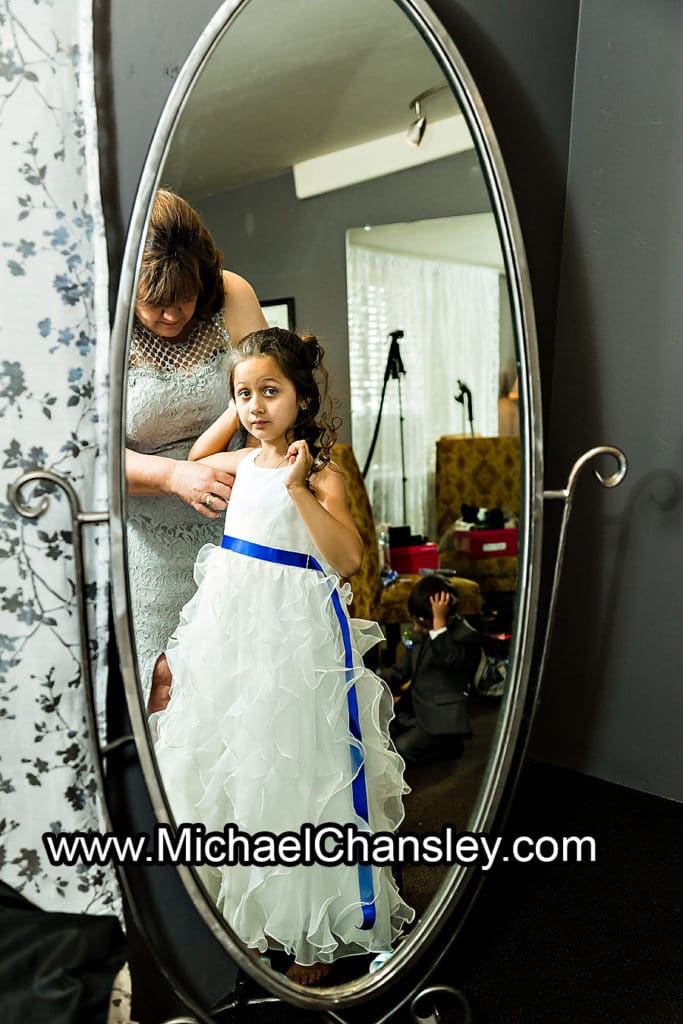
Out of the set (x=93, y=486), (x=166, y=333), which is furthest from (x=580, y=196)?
(x=93, y=486)

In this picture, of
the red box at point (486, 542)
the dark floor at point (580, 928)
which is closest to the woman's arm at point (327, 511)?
the red box at point (486, 542)

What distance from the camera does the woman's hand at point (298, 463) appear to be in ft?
3.57

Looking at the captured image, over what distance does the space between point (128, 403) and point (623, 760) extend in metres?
1.49

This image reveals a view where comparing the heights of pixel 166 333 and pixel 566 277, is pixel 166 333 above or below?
below

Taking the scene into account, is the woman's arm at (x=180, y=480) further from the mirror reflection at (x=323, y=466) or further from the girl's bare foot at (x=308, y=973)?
the girl's bare foot at (x=308, y=973)

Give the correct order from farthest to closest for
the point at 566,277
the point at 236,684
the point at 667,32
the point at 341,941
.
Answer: the point at 566,277, the point at 667,32, the point at 341,941, the point at 236,684

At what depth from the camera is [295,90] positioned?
1.08 m

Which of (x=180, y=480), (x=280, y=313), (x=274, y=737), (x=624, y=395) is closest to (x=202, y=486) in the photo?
(x=180, y=480)

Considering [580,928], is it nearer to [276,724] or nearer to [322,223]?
[276,724]

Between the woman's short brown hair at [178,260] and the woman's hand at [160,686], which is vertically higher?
the woman's short brown hair at [178,260]

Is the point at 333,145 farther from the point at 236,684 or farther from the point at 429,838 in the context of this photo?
the point at 429,838

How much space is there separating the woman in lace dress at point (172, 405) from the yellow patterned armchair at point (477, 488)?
0.39 m

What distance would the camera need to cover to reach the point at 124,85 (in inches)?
39.5

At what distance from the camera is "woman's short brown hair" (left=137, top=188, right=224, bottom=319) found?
0.97 metres
